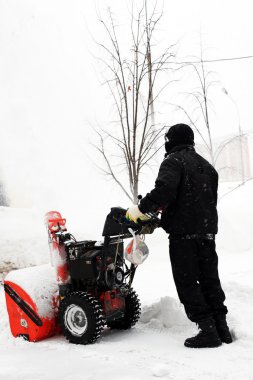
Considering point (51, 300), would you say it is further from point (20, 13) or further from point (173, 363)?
point (20, 13)

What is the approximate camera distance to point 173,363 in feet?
9.01

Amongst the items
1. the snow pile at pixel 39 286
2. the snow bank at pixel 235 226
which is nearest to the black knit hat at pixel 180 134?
the snow pile at pixel 39 286

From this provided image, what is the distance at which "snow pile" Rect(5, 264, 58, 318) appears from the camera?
3609 millimetres

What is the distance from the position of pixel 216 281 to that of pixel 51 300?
4.65ft

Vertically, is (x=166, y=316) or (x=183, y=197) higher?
(x=183, y=197)

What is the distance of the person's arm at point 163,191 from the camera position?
3160 mm

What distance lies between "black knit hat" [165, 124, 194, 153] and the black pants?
78 centimetres

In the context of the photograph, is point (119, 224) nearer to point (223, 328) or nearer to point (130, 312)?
point (130, 312)

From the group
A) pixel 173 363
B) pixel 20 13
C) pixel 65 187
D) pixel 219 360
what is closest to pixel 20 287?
pixel 173 363

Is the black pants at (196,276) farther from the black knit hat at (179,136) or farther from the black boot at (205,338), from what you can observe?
the black knit hat at (179,136)

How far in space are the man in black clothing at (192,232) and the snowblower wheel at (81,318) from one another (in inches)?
27.0

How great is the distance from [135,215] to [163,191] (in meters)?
0.29

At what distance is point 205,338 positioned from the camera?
315cm

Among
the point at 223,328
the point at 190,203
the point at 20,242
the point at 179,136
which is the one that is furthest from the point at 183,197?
the point at 20,242
